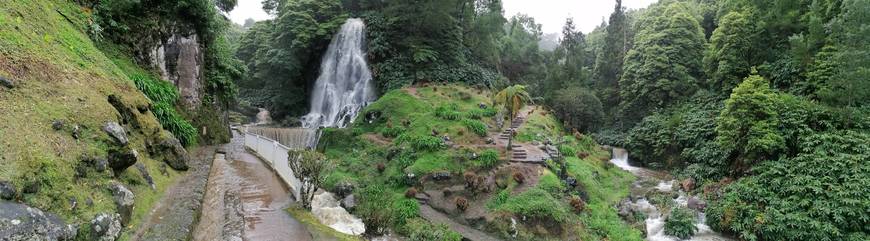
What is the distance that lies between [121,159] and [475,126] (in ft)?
57.6

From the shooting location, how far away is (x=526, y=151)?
2047 cm

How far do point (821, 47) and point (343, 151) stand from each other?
2403cm

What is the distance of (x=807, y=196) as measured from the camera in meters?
14.9

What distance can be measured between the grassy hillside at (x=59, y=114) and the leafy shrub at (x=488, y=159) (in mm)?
11591

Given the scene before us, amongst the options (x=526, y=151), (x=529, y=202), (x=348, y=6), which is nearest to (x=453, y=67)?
(x=348, y=6)

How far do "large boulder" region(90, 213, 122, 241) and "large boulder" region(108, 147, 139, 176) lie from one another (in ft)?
4.88

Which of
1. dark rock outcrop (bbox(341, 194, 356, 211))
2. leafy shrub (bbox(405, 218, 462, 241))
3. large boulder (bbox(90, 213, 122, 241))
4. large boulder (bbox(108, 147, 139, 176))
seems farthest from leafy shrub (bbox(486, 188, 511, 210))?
large boulder (bbox(90, 213, 122, 241))

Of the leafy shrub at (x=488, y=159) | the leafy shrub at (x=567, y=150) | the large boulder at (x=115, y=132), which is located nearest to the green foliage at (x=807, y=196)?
the leafy shrub at (x=567, y=150)

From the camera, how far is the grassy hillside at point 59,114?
5387 millimetres

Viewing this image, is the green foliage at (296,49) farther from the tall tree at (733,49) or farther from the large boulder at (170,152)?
the tall tree at (733,49)

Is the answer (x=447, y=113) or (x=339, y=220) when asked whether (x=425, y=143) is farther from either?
(x=339, y=220)

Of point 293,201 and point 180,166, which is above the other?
point 180,166

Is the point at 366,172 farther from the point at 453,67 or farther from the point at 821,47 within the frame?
the point at 821,47

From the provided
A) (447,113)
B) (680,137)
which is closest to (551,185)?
(447,113)
